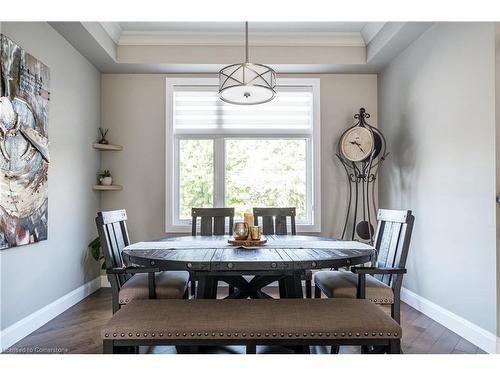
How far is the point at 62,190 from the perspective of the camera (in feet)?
11.0

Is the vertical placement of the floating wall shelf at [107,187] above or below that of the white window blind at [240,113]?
below

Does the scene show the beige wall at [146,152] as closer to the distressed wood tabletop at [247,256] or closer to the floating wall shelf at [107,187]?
the floating wall shelf at [107,187]

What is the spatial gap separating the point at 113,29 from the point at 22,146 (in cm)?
168

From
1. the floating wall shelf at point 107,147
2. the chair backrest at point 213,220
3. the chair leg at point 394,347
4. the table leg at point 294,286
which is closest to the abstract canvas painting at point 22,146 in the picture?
the floating wall shelf at point 107,147

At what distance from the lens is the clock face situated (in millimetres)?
3824

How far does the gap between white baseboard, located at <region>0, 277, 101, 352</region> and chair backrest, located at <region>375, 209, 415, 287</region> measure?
8.67 ft

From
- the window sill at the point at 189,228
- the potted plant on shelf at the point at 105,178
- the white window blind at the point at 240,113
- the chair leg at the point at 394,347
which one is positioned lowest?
the chair leg at the point at 394,347

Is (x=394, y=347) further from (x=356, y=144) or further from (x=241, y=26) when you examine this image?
(x=241, y=26)

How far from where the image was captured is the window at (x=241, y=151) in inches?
168

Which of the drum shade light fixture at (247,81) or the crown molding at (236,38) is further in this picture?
the crown molding at (236,38)

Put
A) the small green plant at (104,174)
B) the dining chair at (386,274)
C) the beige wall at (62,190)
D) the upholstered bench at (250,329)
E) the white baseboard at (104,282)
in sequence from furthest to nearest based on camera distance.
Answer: the white baseboard at (104,282) → the small green plant at (104,174) → the beige wall at (62,190) → the dining chair at (386,274) → the upholstered bench at (250,329)

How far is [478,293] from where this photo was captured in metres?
2.59

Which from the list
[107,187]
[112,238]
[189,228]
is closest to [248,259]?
[112,238]
